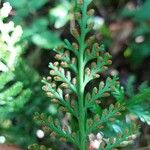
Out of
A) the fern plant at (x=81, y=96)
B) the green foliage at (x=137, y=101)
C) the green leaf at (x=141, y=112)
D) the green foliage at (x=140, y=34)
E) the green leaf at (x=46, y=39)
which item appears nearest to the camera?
the fern plant at (x=81, y=96)

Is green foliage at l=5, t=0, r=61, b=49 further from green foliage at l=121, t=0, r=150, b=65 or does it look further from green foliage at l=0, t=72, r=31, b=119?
green foliage at l=0, t=72, r=31, b=119

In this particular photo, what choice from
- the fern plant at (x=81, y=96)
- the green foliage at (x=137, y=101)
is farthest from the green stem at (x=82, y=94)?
the green foliage at (x=137, y=101)

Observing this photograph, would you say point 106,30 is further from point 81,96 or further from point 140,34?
point 81,96

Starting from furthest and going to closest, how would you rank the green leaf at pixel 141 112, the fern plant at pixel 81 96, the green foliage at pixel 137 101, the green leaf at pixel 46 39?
1. the green leaf at pixel 46 39
2. the green leaf at pixel 141 112
3. the green foliage at pixel 137 101
4. the fern plant at pixel 81 96

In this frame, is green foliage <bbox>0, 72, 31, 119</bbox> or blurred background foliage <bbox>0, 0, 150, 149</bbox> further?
blurred background foliage <bbox>0, 0, 150, 149</bbox>

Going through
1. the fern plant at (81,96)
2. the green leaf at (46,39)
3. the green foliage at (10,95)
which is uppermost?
the green leaf at (46,39)

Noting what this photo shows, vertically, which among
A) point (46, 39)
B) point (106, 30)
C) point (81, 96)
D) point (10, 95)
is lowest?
point (81, 96)

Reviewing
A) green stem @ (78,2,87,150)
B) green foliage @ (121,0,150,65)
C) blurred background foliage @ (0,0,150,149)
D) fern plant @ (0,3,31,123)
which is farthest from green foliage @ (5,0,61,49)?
green stem @ (78,2,87,150)

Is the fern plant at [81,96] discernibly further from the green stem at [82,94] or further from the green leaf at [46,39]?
the green leaf at [46,39]

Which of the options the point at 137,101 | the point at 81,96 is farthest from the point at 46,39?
the point at 81,96

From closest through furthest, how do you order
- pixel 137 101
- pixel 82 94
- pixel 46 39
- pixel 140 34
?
pixel 82 94, pixel 137 101, pixel 46 39, pixel 140 34

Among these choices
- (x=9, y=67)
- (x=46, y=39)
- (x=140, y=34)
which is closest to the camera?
(x=9, y=67)

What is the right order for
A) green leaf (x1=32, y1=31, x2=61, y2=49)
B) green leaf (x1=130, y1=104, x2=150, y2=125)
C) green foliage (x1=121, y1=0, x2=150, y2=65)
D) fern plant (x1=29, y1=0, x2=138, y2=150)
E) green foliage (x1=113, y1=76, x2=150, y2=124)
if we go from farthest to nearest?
1. green foliage (x1=121, y1=0, x2=150, y2=65)
2. green leaf (x1=32, y1=31, x2=61, y2=49)
3. green leaf (x1=130, y1=104, x2=150, y2=125)
4. green foliage (x1=113, y1=76, x2=150, y2=124)
5. fern plant (x1=29, y1=0, x2=138, y2=150)

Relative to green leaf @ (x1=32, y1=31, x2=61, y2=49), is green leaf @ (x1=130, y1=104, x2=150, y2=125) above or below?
below
